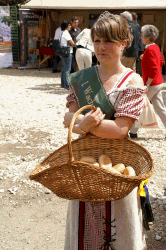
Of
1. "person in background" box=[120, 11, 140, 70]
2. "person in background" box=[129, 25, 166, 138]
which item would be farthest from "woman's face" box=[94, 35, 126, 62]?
"person in background" box=[120, 11, 140, 70]

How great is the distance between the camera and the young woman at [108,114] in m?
1.59

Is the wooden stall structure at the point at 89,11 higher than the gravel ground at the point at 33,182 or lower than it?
higher

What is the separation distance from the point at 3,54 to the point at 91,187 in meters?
14.4

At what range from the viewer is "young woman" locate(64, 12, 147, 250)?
1591 mm

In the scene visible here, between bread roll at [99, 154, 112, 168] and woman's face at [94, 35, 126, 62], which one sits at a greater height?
woman's face at [94, 35, 126, 62]

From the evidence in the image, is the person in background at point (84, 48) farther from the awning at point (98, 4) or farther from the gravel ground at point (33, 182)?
the awning at point (98, 4)

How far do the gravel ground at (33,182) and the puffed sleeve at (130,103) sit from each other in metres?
1.54

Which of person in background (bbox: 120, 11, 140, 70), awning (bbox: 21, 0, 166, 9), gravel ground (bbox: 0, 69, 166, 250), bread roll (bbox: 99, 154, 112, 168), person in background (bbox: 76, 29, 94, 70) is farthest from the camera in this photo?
awning (bbox: 21, 0, 166, 9)

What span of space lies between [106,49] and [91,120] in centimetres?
40

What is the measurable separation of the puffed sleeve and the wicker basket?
0.18 meters

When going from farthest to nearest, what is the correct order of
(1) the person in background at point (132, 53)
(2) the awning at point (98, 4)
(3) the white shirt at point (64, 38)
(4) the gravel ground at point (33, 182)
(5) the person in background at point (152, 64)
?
(2) the awning at point (98, 4) < (3) the white shirt at point (64, 38) < (1) the person in background at point (132, 53) < (5) the person in background at point (152, 64) < (4) the gravel ground at point (33, 182)

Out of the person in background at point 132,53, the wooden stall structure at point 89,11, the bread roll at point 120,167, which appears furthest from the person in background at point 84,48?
the bread roll at point 120,167

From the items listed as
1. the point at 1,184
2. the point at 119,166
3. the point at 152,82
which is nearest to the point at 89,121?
the point at 119,166

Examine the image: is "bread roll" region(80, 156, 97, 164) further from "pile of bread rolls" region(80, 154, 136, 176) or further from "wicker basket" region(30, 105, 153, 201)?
"wicker basket" region(30, 105, 153, 201)
